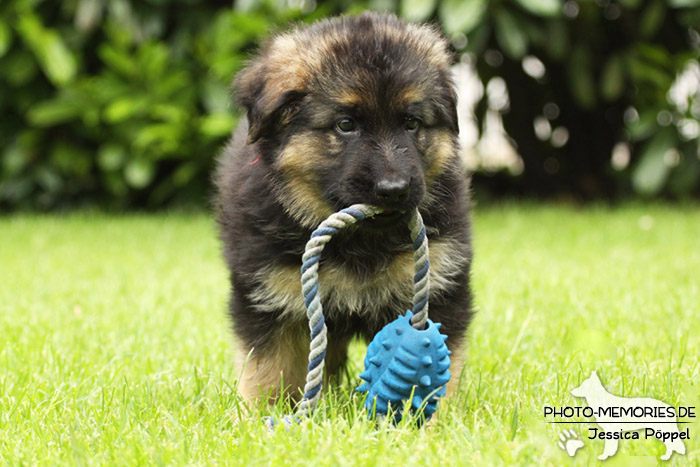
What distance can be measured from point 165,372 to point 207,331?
807 millimetres

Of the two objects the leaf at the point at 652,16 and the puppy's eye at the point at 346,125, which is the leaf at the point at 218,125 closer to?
the leaf at the point at 652,16

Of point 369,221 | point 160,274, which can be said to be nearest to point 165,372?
point 369,221

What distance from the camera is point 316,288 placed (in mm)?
2398

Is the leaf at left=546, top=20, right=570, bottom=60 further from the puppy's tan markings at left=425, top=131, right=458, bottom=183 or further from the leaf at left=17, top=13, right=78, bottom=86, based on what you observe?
the puppy's tan markings at left=425, top=131, right=458, bottom=183

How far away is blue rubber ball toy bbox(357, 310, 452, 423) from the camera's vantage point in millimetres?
2307

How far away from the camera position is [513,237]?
6418mm

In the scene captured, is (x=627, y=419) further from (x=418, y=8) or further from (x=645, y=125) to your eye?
(x=645, y=125)

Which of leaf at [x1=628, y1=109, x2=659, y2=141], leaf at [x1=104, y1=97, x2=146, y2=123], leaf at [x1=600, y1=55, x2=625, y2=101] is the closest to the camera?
leaf at [x1=104, y1=97, x2=146, y2=123]

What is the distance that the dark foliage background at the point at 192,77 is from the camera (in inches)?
289

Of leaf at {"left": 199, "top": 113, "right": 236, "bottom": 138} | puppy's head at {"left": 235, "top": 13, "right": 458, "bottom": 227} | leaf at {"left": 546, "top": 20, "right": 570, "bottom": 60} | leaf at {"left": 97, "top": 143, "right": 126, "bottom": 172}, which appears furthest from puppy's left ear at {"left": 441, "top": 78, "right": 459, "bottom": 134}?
leaf at {"left": 97, "top": 143, "right": 126, "bottom": 172}

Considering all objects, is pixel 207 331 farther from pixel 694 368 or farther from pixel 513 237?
pixel 513 237

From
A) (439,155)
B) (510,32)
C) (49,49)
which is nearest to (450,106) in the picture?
(439,155)

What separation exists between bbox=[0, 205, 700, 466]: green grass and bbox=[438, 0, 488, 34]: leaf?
5.52 ft

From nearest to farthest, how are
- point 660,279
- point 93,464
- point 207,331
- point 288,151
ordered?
1. point 93,464
2. point 288,151
3. point 207,331
4. point 660,279
